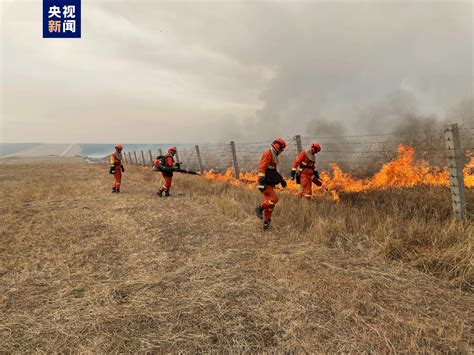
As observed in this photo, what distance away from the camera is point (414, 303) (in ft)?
8.72

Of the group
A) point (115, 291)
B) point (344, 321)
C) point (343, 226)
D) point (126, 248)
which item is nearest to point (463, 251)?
point (343, 226)

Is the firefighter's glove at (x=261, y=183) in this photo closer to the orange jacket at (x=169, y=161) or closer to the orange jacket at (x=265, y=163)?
the orange jacket at (x=265, y=163)

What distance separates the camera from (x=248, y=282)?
3146mm

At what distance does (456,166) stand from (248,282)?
4074 millimetres

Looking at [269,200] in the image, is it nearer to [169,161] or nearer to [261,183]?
[261,183]

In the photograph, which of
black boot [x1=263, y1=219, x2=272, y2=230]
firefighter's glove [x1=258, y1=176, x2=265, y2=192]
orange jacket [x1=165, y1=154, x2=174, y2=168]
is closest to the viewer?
firefighter's glove [x1=258, y1=176, x2=265, y2=192]

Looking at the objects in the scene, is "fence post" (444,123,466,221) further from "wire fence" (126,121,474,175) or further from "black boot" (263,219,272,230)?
"black boot" (263,219,272,230)

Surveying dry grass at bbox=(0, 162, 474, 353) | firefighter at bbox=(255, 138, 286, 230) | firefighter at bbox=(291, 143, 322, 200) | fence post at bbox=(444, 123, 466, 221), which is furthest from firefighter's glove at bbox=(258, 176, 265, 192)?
fence post at bbox=(444, 123, 466, 221)

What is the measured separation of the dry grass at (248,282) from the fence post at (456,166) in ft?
1.25

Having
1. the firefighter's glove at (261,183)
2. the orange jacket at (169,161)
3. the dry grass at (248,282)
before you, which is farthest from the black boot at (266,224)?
the orange jacket at (169,161)

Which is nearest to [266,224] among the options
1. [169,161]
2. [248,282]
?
[248,282]

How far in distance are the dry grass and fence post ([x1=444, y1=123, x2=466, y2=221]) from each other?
0.38 meters

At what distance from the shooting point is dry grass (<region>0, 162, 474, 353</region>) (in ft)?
7.46

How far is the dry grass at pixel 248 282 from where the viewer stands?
227cm
